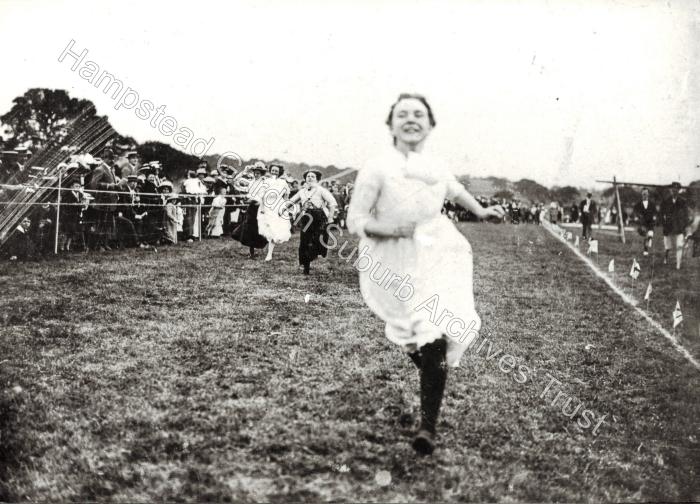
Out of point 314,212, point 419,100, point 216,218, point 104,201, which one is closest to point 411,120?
point 419,100

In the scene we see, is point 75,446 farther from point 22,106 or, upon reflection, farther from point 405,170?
point 22,106

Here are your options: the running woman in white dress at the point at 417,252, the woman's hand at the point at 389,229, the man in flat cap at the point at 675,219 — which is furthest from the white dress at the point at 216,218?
the woman's hand at the point at 389,229

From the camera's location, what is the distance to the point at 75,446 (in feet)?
11.8

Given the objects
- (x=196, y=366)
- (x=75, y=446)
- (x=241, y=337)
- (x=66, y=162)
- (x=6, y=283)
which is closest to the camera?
(x=75, y=446)

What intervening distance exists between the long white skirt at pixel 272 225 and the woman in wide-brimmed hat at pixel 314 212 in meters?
1.48

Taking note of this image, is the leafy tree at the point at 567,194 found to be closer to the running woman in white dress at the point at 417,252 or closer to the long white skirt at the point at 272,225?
the long white skirt at the point at 272,225

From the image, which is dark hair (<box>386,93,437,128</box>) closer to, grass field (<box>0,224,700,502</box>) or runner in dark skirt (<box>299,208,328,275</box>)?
grass field (<box>0,224,700,502</box>)

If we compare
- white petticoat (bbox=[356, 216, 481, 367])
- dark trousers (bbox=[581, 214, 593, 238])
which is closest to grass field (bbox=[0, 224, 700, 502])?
white petticoat (bbox=[356, 216, 481, 367])

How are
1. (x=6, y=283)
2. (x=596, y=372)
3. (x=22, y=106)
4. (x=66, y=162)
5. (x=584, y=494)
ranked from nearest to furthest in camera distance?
(x=584, y=494) → (x=596, y=372) → (x=6, y=283) → (x=66, y=162) → (x=22, y=106)

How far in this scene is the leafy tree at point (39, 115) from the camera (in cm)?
2013

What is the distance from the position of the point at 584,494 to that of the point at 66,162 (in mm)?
11764

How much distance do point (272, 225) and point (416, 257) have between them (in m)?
9.29

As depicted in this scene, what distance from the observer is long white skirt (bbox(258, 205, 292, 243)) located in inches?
505

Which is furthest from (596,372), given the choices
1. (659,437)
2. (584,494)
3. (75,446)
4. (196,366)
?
(75,446)
